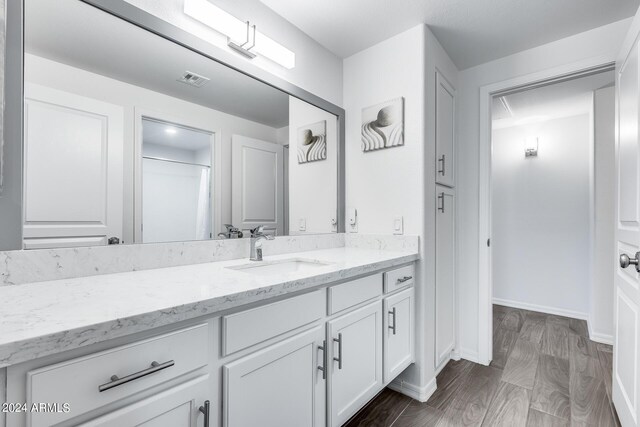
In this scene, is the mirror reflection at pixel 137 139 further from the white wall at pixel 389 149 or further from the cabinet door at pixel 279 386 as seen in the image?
the cabinet door at pixel 279 386

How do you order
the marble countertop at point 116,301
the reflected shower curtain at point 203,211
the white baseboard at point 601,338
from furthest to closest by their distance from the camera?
the white baseboard at point 601,338
the reflected shower curtain at point 203,211
the marble countertop at point 116,301

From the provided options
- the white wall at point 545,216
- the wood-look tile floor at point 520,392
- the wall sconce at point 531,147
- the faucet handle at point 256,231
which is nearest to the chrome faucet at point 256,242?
the faucet handle at point 256,231

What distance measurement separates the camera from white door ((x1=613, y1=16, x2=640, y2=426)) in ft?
4.37

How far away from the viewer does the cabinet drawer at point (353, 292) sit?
131cm

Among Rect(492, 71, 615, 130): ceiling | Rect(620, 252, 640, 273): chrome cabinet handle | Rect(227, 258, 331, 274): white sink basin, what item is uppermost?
Rect(492, 71, 615, 130): ceiling

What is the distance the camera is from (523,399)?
1835 millimetres

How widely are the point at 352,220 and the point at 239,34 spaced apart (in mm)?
1305

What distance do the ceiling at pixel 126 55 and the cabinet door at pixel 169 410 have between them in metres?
1.12

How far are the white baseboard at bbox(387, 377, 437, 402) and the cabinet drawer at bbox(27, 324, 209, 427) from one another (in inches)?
57.8

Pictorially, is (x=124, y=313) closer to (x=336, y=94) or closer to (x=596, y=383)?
(x=336, y=94)

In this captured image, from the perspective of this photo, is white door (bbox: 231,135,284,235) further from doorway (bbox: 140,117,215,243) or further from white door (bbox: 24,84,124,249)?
white door (bbox: 24,84,124,249)

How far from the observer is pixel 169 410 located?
79 centimetres

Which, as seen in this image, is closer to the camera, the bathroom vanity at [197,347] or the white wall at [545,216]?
the bathroom vanity at [197,347]

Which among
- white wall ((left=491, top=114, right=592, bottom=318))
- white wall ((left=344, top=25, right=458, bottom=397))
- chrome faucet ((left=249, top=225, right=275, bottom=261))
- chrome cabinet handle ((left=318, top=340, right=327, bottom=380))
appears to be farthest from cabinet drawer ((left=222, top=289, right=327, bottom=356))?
white wall ((left=491, top=114, right=592, bottom=318))
